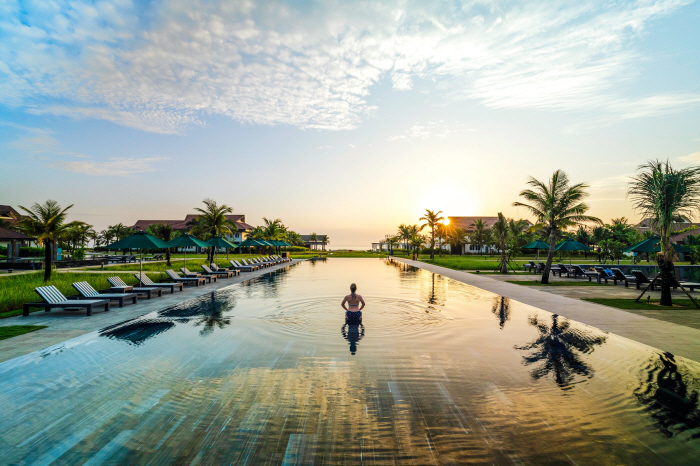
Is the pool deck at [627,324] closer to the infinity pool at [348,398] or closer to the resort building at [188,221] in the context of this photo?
the infinity pool at [348,398]

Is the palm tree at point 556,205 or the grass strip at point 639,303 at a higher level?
the palm tree at point 556,205

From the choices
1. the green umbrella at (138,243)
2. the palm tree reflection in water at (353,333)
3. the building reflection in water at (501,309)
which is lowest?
the building reflection in water at (501,309)

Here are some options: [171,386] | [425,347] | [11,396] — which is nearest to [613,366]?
[425,347]

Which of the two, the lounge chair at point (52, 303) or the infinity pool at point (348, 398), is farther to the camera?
the lounge chair at point (52, 303)

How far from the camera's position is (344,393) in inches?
181

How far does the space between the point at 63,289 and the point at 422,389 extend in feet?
47.2

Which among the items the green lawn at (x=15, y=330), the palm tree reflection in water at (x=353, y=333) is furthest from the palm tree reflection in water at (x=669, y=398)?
the green lawn at (x=15, y=330)

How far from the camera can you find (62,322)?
8570 millimetres

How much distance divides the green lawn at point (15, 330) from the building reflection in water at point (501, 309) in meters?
10.8

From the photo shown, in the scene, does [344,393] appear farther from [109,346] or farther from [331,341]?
[109,346]

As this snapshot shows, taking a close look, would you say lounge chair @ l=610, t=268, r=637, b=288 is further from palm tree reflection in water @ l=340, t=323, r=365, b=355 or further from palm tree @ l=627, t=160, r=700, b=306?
palm tree reflection in water @ l=340, t=323, r=365, b=355

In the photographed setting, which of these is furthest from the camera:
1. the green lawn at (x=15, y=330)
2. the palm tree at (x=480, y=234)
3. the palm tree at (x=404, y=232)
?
the palm tree at (x=404, y=232)

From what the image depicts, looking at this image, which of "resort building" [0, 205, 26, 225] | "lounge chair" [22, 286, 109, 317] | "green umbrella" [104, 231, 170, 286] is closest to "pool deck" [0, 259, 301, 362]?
"lounge chair" [22, 286, 109, 317]

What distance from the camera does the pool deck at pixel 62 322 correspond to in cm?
646
